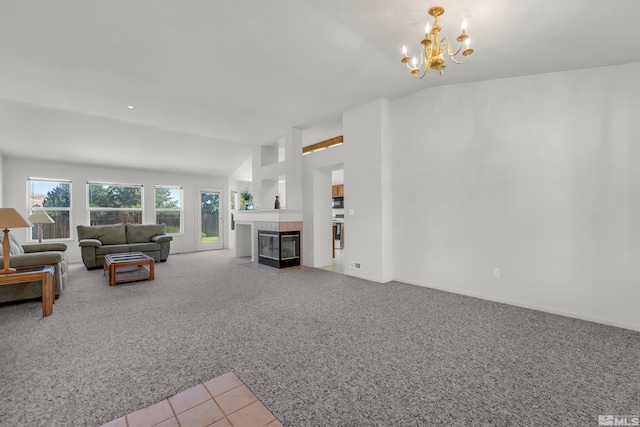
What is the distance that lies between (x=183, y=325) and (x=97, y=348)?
657 mm

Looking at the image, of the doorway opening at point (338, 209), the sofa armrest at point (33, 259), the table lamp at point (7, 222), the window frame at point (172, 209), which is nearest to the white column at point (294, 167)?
the doorway opening at point (338, 209)

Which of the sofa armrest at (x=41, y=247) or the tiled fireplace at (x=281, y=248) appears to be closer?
the sofa armrest at (x=41, y=247)

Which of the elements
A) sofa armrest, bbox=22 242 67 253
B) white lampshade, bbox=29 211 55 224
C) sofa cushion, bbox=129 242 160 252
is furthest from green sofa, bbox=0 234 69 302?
sofa cushion, bbox=129 242 160 252

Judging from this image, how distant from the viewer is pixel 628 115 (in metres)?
2.58

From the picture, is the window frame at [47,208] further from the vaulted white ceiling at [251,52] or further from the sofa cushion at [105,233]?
the vaulted white ceiling at [251,52]

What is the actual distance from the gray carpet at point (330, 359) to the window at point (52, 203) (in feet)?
13.1

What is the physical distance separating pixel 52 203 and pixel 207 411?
7.59 metres

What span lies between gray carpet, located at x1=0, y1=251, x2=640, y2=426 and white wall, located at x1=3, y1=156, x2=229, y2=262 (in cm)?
407

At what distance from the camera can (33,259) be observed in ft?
11.0

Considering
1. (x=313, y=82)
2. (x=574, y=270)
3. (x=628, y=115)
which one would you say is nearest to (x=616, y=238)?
(x=574, y=270)

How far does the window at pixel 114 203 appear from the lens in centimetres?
693

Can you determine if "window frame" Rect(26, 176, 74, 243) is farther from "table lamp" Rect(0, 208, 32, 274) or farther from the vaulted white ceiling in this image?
"table lamp" Rect(0, 208, 32, 274)

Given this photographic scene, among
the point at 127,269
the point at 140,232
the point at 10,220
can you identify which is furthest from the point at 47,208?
the point at 10,220

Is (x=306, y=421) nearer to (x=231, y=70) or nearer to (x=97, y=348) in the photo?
(x=97, y=348)
